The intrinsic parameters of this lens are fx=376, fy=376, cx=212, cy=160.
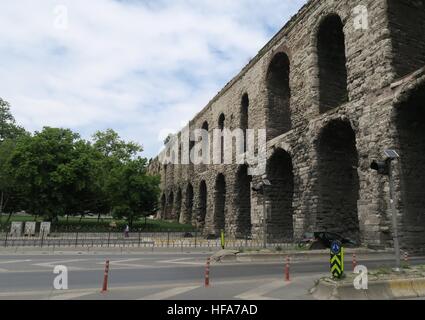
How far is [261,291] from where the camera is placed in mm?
9078

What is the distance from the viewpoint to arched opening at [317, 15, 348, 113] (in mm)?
23609

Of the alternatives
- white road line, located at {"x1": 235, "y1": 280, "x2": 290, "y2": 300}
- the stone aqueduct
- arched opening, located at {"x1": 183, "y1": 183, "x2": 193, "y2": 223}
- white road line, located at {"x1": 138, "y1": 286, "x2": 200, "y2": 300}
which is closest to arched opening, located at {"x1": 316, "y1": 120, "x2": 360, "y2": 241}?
the stone aqueduct

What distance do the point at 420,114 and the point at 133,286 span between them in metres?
16.0

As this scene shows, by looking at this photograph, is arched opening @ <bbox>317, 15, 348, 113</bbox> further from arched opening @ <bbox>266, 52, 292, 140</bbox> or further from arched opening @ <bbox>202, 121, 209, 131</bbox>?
arched opening @ <bbox>202, 121, 209, 131</bbox>

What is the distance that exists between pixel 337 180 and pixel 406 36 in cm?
869

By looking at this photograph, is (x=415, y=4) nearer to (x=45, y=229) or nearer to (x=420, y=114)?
(x=420, y=114)

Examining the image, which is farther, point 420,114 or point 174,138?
point 174,138

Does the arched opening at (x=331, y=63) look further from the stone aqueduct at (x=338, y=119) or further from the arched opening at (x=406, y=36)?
the arched opening at (x=406, y=36)

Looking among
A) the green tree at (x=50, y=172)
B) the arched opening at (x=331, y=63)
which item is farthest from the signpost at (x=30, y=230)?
the arched opening at (x=331, y=63)

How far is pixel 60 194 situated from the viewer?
37.8m

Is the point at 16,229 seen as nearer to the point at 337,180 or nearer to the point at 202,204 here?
the point at 202,204

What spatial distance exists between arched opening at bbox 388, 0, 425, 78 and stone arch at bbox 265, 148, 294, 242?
35.0 ft

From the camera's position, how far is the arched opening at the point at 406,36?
18.5 m
